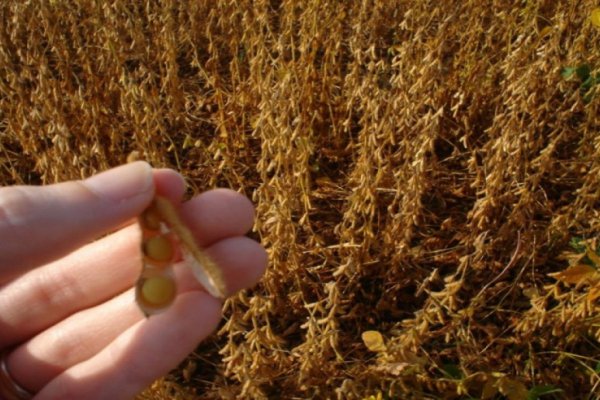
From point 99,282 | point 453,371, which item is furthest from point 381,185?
point 99,282

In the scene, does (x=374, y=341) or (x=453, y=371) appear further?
(x=453, y=371)

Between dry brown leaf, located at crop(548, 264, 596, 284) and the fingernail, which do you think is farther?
dry brown leaf, located at crop(548, 264, 596, 284)

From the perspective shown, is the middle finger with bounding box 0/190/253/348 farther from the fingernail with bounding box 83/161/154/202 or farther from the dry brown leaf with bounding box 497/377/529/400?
the dry brown leaf with bounding box 497/377/529/400

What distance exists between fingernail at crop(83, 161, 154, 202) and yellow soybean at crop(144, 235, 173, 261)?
3.3 inches

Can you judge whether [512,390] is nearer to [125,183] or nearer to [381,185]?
[381,185]

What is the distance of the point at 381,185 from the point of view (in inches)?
76.1

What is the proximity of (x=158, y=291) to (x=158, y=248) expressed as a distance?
70 millimetres

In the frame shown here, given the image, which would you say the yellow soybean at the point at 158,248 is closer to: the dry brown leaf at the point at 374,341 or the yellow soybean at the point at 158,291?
the yellow soybean at the point at 158,291

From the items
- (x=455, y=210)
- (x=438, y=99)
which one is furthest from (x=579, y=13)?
(x=455, y=210)

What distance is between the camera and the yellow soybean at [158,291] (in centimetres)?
110

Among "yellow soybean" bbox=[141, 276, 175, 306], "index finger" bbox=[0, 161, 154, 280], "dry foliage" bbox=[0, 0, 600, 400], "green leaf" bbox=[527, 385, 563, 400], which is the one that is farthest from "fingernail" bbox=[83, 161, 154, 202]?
"green leaf" bbox=[527, 385, 563, 400]

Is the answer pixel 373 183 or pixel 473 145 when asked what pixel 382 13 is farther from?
pixel 373 183

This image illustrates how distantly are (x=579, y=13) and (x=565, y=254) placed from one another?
985mm

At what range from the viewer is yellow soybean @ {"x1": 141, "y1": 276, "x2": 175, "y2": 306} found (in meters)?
1.10
